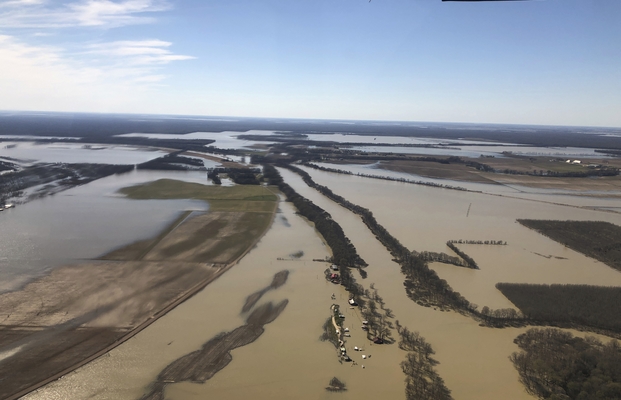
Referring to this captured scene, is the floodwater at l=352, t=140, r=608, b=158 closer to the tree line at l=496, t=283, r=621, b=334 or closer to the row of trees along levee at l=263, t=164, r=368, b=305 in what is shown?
the row of trees along levee at l=263, t=164, r=368, b=305

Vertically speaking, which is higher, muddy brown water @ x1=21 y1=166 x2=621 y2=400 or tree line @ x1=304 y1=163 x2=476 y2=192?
tree line @ x1=304 y1=163 x2=476 y2=192

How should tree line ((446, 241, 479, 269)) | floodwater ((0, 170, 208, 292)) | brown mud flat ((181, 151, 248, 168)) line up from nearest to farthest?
floodwater ((0, 170, 208, 292)) → tree line ((446, 241, 479, 269)) → brown mud flat ((181, 151, 248, 168))

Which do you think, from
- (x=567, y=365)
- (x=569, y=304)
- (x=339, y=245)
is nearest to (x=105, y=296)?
(x=339, y=245)

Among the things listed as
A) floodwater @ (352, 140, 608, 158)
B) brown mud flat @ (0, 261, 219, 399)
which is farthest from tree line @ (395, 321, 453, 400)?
floodwater @ (352, 140, 608, 158)

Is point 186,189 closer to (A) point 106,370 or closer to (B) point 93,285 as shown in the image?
(B) point 93,285

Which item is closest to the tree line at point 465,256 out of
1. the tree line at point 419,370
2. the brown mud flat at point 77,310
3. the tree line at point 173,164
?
the tree line at point 419,370

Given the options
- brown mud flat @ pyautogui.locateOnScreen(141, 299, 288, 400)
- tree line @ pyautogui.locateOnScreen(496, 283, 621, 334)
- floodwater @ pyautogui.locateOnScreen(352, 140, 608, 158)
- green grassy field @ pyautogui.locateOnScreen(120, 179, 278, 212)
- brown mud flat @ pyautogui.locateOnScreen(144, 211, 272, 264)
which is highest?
floodwater @ pyautogui.locateOnScreen(352, 140, 608, 158)

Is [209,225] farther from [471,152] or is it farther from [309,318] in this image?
[471,152]
